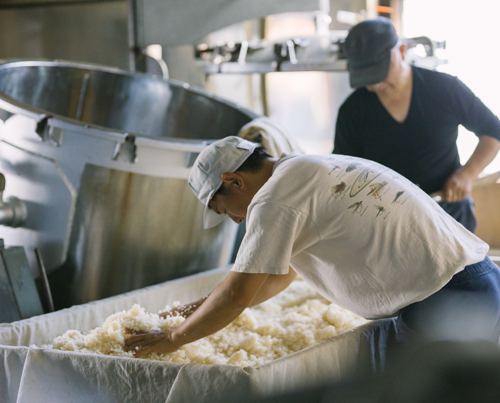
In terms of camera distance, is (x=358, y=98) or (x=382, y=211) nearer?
(x=382, y=211)

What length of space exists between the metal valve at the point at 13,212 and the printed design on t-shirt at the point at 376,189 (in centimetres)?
153

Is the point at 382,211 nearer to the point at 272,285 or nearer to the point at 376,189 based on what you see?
the point at 376,189

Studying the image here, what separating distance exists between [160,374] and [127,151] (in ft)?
3.62

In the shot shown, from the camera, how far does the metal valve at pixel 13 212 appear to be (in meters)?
2.18

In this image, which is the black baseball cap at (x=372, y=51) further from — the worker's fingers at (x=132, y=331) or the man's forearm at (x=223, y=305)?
the worker's fingers at (x=132, y=331)

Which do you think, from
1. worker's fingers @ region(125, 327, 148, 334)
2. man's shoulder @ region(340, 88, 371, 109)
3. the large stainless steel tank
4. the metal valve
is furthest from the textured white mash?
man's shoulder @ region(340, 88, 371, 109)

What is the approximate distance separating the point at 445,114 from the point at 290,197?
1142mm

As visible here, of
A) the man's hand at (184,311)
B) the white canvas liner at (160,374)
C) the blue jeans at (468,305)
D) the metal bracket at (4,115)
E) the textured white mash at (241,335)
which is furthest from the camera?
the metal bracket at (4,115)

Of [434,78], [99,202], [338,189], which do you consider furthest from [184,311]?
[434,78]

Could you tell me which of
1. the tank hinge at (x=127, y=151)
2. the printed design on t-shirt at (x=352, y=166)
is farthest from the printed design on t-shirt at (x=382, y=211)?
the tank hinge at (x=127, y=151)

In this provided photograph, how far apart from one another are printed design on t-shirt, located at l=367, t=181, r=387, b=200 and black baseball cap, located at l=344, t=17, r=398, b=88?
84 centimetres

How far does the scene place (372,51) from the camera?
78.9 inches

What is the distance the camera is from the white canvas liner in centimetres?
120

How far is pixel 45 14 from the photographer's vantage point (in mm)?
4039
